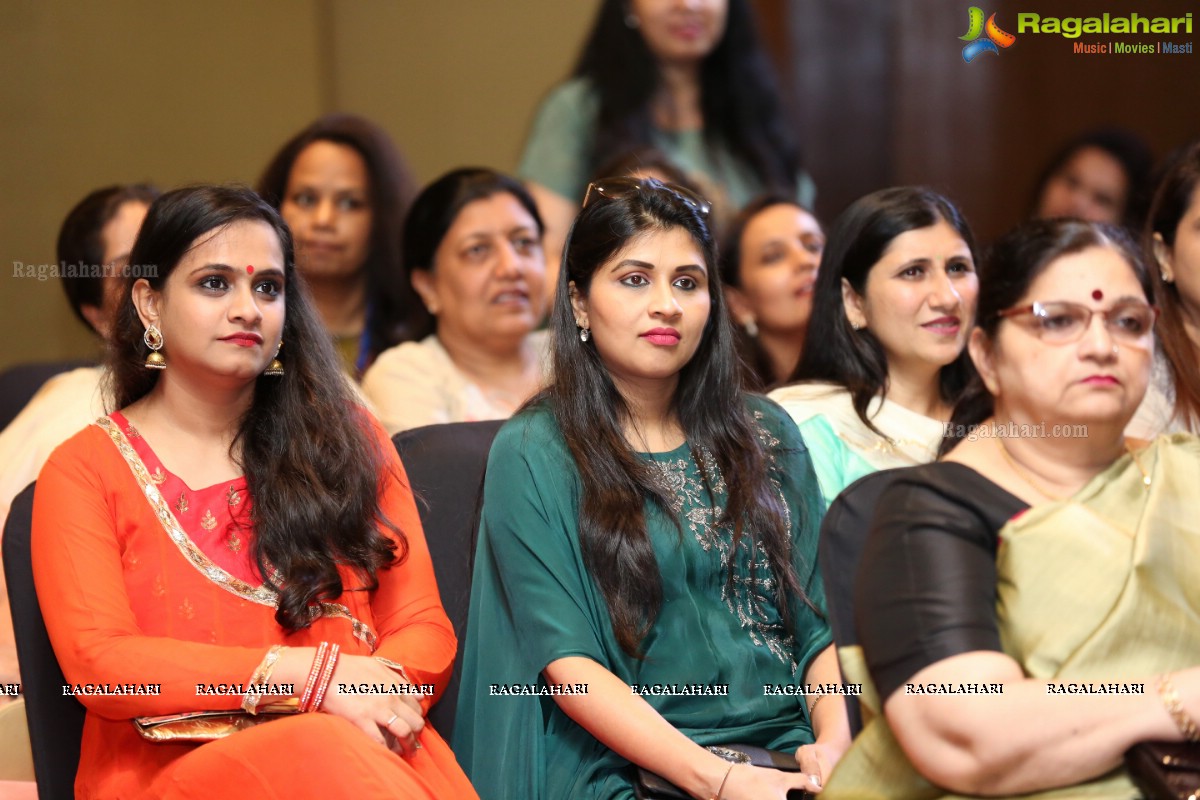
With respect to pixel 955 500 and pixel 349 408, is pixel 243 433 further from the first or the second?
pixel 955 500

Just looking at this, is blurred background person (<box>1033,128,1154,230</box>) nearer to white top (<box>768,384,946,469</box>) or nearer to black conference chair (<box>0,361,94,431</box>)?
white top (<box>768,384,946,469</box>)

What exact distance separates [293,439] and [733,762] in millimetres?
942

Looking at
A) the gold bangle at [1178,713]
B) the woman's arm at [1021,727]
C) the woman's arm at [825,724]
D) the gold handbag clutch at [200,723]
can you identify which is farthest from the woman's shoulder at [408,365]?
the gold bangle at [1178,713]

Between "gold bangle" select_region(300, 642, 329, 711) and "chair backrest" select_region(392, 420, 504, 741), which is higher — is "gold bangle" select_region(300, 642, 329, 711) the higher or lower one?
the lower one

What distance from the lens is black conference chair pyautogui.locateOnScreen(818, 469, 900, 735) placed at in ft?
5.88

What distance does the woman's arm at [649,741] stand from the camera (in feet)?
6.32

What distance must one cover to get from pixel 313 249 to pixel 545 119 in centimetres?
103

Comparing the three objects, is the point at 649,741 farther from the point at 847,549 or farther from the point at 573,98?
the point at 573,98

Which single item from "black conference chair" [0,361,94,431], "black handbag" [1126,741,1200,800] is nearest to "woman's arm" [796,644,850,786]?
"black handbag" [1126,741,1200,800]

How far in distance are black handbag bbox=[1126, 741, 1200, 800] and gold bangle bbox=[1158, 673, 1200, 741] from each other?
0.5 inches

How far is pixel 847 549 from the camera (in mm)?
1831

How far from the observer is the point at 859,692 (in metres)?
1.74

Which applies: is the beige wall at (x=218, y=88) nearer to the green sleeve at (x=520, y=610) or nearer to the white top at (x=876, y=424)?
the white top at (x=876, y=424)

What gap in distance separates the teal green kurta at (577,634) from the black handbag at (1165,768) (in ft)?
2.23
